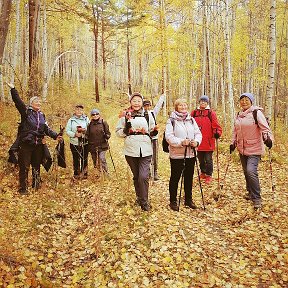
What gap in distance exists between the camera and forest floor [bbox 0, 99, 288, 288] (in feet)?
14.0

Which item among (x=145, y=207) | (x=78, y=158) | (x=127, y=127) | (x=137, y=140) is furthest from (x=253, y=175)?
(x=78, y=158)

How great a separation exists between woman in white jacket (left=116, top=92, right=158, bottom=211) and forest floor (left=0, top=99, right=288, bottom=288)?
91cm

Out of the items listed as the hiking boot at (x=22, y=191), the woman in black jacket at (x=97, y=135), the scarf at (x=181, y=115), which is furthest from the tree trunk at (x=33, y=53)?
the scarf at (x=181, y=115)

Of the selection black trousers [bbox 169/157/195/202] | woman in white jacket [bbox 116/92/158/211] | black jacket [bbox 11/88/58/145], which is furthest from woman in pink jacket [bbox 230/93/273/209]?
black jacket [bbox 11/88/58/145]

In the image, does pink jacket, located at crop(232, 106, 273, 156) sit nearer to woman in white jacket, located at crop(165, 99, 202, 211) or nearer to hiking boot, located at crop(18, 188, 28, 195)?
woman in white jacket, located at crop(165, 99, 202, 211)

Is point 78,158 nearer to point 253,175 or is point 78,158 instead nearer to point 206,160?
point 206,160

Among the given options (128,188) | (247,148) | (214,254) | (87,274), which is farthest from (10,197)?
(247,148)

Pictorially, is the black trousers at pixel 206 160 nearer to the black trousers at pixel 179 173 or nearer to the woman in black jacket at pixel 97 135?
the black trousers at pixel 179 173

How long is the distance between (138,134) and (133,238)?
1942mm

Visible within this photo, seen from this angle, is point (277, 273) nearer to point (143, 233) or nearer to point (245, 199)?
point (143, 233)

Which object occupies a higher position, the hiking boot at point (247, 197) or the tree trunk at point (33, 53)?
the tree trunk at point (33, 53)

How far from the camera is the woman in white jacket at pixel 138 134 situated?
582cm

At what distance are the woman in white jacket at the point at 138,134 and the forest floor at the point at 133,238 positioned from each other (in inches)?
35.8

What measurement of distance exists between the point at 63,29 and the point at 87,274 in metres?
24.2
